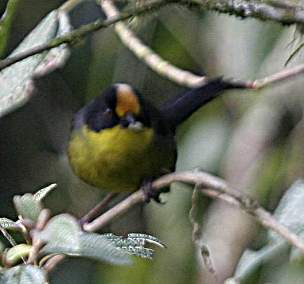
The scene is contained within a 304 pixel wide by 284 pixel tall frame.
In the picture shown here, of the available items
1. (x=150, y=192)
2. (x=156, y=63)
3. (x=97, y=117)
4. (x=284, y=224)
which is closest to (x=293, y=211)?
(x=284, y=224)

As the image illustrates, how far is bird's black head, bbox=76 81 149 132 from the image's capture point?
85.3 inches

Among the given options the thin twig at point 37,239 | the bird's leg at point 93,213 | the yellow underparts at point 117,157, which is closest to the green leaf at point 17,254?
the thin twig at point 37,239

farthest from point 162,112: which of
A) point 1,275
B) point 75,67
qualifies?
point 1,275

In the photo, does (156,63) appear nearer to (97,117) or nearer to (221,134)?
(97,117)

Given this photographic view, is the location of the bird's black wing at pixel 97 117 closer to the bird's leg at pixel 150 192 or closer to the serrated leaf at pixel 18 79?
the bird's leg at pixel 150 192

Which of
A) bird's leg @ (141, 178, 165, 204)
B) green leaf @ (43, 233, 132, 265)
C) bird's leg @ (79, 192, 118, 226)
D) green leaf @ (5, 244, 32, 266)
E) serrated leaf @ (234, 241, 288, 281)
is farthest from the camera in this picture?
bird's leg @ (141, 178, 165, 204)

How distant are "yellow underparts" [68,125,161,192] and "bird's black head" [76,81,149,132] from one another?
0.07 ft

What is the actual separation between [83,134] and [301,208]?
123 cm

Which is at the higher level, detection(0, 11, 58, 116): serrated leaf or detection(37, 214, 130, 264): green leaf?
detection(37, 214, 130, 264): green leaf

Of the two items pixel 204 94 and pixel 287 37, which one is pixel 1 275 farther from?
pixel 204 94

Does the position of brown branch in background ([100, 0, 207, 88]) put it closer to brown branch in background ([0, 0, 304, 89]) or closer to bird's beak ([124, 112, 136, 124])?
brown branch in background ([0, 0, 304, 89])

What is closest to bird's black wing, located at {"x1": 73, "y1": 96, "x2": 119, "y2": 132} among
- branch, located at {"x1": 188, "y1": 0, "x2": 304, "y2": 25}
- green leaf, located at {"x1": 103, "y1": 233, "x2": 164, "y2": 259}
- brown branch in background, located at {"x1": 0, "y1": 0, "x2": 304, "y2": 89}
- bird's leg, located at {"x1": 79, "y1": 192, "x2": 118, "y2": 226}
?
bird's leg, located at {"x1": 79, "y1": 192, "x2": 118, "y2": 226}

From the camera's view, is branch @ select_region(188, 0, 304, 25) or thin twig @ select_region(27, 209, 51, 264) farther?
Result: branch @ select_region(188, 0, 304, 25)

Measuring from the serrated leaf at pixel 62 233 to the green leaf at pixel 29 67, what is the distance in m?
0.50
